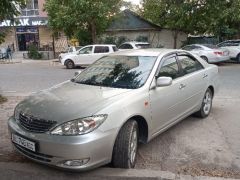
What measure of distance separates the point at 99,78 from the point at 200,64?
233cm

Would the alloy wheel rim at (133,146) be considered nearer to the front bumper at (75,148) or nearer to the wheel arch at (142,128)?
the wheel arch at (142,128)

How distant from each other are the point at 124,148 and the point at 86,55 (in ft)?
53.0

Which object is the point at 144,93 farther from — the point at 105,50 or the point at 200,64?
the point at 105,50

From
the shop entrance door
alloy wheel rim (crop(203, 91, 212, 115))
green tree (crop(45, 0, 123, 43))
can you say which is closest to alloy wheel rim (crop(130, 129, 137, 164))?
alloy wheel rim (crop(203, 91, 212, 115))

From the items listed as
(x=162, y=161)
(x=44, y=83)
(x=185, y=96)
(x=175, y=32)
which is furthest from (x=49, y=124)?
(x=175, y=32)

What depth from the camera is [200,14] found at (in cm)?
2133

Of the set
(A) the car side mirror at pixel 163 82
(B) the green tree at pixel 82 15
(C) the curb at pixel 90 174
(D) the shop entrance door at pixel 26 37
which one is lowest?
(C) the curb at pixel 90 174

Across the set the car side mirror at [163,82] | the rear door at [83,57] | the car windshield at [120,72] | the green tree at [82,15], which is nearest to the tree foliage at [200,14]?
the green tree at [82,15]

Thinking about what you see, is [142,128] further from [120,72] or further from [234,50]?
[234,50]

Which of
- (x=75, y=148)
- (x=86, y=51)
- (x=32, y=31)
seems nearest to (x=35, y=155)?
(x=75, y=148)

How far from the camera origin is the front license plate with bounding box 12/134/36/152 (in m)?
3.81

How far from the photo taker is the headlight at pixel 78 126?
12.0 ft

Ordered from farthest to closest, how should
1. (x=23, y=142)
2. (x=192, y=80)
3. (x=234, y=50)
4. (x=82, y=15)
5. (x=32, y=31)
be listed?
Result: (x=32, y=31), (x=82, y=15), (x=234, y=50), (x=192, y=80), (x=23, y=142)

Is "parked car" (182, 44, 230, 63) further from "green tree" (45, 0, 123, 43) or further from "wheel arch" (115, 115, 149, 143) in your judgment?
"wheel arch" (115, 115, 149, 143)
